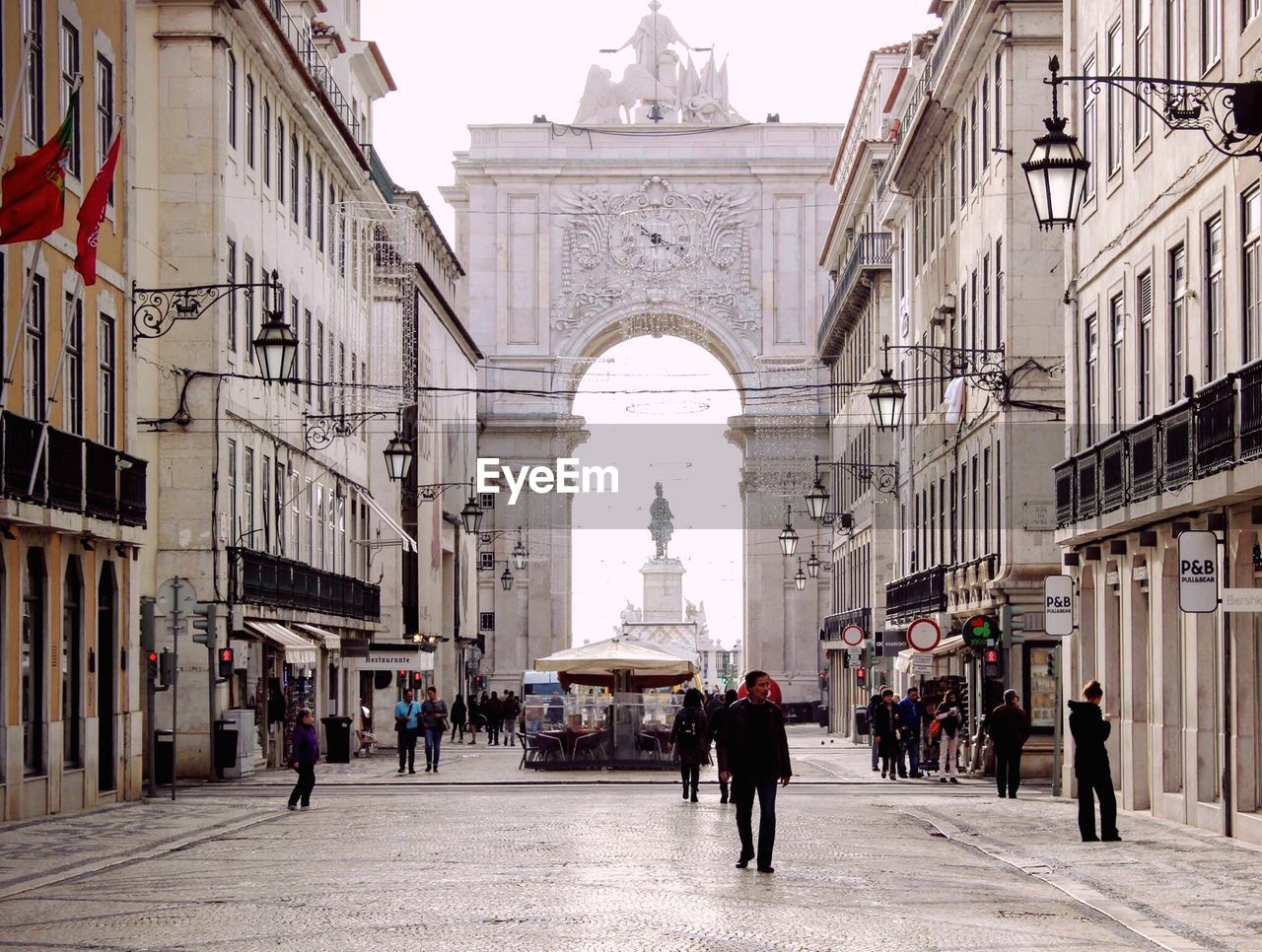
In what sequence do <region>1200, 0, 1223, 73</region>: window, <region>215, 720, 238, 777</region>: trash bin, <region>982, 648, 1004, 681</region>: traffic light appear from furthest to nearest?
<region>215, 720, 238, 777</region>: trash bin, <region>982, 648, 1004, 681</region>: traffic light, <region>1200, 0, 1223, 73</region>: window

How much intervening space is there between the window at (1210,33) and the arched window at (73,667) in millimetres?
13871

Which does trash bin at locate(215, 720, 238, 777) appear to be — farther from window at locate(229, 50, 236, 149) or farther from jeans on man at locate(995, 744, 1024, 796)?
jeans on man at locate(995, 744, 1024, 796)

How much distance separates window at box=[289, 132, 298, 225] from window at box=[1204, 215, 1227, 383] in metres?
24.2

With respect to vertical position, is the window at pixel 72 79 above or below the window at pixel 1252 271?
above

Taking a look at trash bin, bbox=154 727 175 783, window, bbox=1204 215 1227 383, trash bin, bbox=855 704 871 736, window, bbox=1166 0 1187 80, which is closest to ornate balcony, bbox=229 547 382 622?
trash bin, bbox=154 727 175 783

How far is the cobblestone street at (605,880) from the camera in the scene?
43.6 ft

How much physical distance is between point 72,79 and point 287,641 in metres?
13.7

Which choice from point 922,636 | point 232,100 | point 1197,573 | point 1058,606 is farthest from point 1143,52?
point 232,100

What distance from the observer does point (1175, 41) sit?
24953 mm

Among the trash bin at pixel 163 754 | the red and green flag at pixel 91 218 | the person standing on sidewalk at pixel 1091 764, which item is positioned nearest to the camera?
the person standing on sidewalk at pixel 1091 764

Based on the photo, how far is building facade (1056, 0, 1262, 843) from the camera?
21766mm

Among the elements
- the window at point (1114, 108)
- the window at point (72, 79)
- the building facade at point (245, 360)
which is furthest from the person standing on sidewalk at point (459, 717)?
the window at point (1114, 108)

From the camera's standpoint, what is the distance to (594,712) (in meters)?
43.1

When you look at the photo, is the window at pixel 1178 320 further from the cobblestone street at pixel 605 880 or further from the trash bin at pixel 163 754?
the trash bin at pixel 163 754
